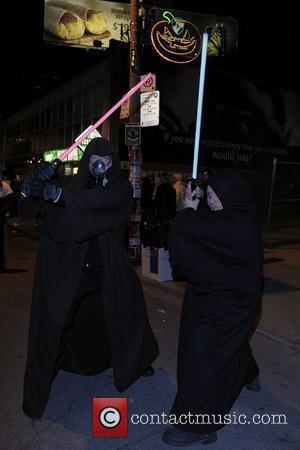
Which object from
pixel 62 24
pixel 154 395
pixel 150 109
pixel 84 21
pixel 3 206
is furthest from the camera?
pixel 84 21

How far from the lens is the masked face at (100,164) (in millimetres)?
3842

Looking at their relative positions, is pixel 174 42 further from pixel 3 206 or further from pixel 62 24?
pixel 3 206

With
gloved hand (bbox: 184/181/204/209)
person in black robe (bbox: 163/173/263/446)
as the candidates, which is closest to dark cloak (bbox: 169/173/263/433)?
person in black robe (bbox: 163/173/263/446)

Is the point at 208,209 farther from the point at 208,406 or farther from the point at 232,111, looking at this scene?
the point at 232,111

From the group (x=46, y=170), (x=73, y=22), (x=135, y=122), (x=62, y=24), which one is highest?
(x=73, y=22)

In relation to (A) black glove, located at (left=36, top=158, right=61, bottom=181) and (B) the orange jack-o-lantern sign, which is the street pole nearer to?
(A) black glove, located at (left=36, top=158, right=61, bottom=181)

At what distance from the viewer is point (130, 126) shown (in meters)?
9.96

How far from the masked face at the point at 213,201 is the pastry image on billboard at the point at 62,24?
76.1 ft

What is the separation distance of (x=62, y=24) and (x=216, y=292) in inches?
954

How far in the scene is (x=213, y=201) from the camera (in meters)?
3.27

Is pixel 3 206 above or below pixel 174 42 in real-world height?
below

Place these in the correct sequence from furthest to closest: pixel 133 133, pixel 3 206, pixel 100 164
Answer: pixel 133 133
pixel 3 206
pixel 100 164

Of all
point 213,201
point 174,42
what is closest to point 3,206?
point 213,201

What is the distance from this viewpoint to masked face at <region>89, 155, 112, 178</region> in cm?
384
